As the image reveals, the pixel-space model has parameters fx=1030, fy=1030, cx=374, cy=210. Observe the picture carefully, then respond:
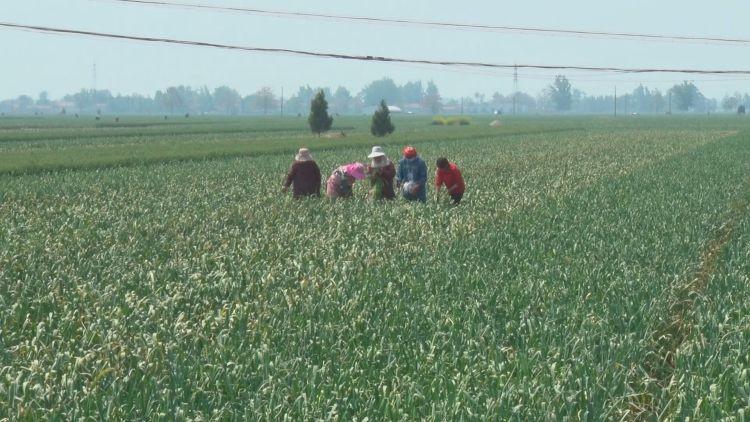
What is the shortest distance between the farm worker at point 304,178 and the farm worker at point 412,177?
1.59 metres

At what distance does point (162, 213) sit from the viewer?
17875 mm

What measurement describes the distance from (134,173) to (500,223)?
49.0 ft

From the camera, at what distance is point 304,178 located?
19609 mm

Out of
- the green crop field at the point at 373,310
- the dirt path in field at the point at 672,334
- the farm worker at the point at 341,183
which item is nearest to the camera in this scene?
the green crop field at the point at 373,310

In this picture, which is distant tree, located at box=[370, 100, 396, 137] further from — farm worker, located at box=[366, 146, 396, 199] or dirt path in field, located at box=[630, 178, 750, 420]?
dirt path in field, located at box=[630, 178, 750, 420]

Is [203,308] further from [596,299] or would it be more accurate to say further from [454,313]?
[596,299]

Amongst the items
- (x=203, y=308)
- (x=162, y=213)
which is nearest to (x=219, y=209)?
(x=162, y=213)

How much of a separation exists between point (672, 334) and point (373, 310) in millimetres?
2741

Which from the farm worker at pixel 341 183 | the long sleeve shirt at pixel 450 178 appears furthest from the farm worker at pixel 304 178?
the long sleeve shirt at pixel 450 178

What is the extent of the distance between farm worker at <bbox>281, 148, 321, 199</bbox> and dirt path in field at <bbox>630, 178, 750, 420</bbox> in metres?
7.68

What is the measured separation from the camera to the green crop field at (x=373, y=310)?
251 inches

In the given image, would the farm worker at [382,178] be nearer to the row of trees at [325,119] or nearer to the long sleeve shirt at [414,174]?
the long sleeve shirt at [414,174]

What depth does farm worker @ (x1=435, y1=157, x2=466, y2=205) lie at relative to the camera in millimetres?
19047

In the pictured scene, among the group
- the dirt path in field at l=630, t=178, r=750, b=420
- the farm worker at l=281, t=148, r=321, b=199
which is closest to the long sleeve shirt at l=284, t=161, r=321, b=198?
the farm worker at l=281, t=148, r=321, b=199
